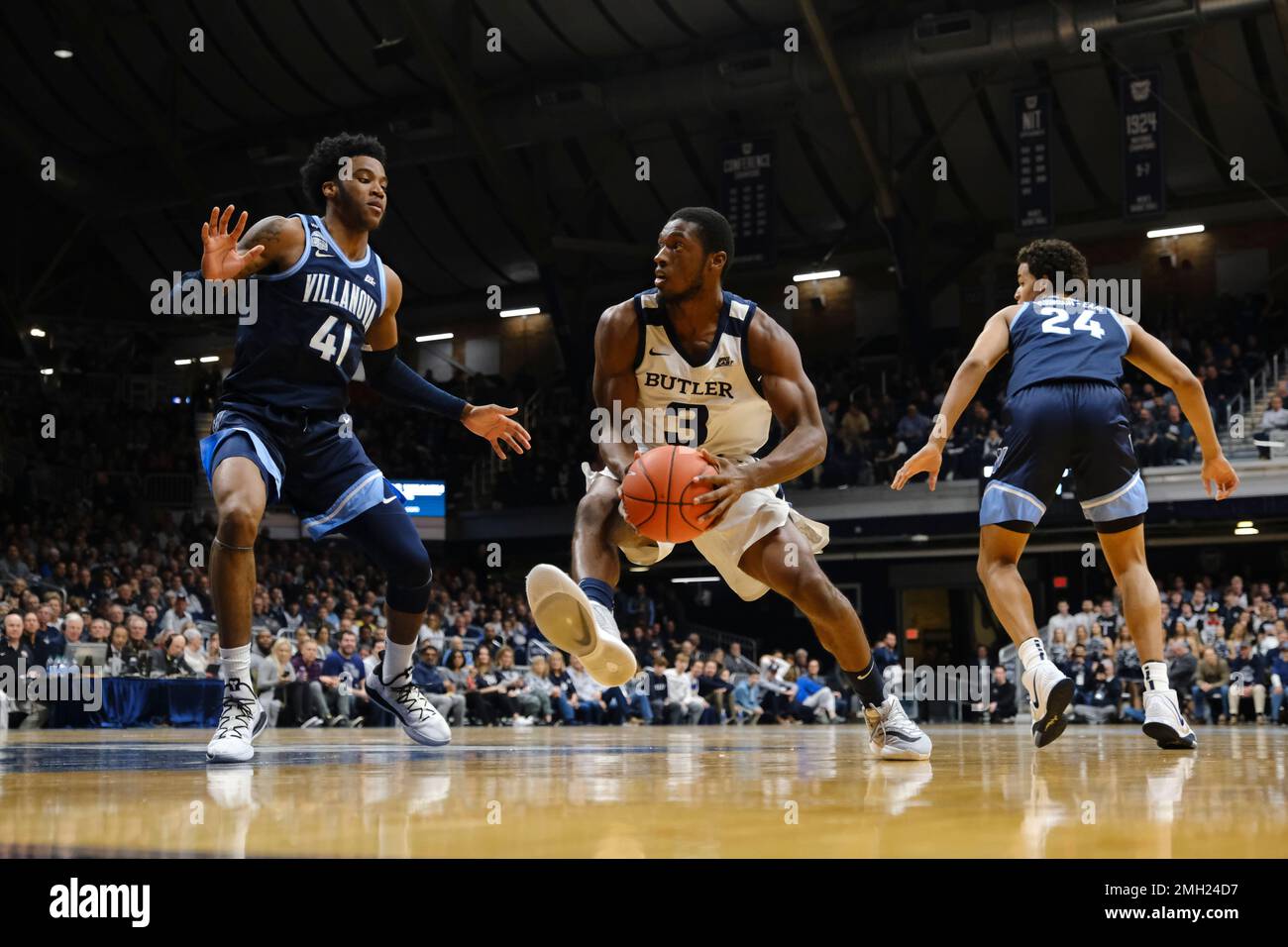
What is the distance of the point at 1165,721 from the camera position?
4.49 meters

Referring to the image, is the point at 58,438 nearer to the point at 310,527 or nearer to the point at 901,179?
the point at 901,179

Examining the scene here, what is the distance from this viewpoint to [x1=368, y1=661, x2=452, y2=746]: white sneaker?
4.53 m

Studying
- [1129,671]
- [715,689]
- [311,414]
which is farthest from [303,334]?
[715,689]

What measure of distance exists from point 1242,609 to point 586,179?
12.7m

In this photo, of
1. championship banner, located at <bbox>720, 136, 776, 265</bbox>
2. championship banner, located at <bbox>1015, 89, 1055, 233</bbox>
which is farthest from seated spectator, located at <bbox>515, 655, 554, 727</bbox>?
championship banner, located at <bbox>1015, 89, 1055, 233</bbox>

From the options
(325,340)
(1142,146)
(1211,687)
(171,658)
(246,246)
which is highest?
(1142,146)

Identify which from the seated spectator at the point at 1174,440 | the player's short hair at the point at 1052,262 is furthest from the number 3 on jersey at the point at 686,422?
the seated spectator at the point at 1174,440

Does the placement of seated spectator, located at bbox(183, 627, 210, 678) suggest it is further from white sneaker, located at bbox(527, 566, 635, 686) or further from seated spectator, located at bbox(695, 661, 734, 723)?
white sneaker, located at bbox(527, 566, 635, 686)

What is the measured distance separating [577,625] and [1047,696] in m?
1.58

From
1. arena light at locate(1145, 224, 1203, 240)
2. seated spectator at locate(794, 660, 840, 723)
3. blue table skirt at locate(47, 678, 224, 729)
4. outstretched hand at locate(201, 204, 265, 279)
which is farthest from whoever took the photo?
arena light at locate(1145, 224, 1203, 240)

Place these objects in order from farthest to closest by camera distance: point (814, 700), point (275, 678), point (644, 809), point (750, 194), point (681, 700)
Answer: point (750, 194)
point (814, 700)
point (681, 700)
point (275, 678)
point (644, 809)

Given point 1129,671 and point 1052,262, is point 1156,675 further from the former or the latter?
point 1129,671

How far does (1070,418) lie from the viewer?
14.9 feet

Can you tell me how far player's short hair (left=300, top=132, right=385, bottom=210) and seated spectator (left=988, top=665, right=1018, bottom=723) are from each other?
479 inches
